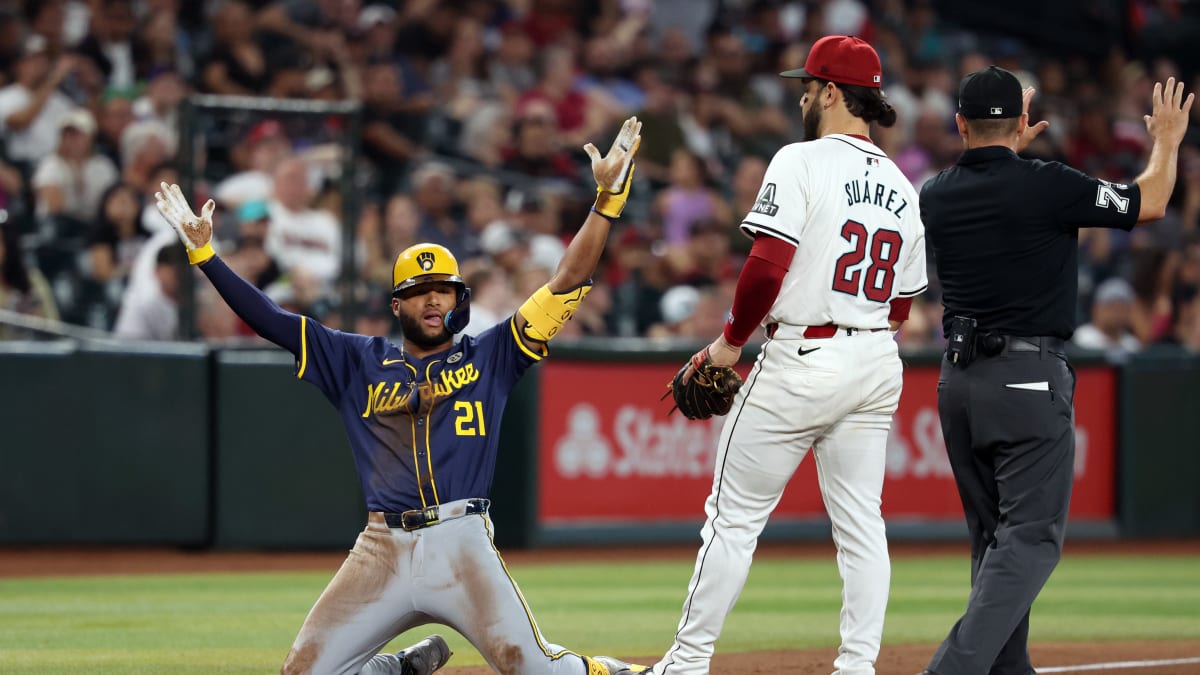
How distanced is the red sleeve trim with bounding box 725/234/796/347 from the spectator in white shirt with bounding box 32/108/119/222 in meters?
7.66

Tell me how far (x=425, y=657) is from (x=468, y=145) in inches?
345

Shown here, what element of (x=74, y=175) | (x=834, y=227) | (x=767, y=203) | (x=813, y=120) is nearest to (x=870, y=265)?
(x=834, y=227)

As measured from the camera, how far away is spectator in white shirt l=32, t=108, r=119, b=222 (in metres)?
11.4

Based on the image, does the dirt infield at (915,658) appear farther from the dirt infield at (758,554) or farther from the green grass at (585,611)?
the green grass at (585,611)

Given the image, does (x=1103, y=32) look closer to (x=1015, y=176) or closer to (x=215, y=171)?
(x=215, y=171)

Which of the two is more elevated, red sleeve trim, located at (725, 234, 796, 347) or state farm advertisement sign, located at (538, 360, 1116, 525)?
red sleeve trim, located at (725, 234, 796, 347)

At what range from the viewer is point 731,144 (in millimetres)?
15484

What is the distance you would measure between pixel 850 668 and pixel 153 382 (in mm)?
6697

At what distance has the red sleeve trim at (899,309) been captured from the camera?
5184mm

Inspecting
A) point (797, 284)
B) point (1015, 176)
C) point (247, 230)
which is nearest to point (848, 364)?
point (797, 284)

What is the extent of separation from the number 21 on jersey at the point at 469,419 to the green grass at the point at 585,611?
5.22 ft

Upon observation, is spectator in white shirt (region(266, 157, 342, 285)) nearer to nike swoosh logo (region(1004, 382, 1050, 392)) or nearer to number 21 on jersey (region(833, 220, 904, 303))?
number 21 on jersey (region(833, 220, 904, 303))

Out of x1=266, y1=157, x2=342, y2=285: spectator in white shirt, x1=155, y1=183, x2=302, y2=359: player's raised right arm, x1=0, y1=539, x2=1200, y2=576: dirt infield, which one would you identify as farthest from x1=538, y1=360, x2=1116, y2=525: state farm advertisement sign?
x1=155, y1=183, x2=302, y2=359: player's raised right arm

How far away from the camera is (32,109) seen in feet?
39.4
